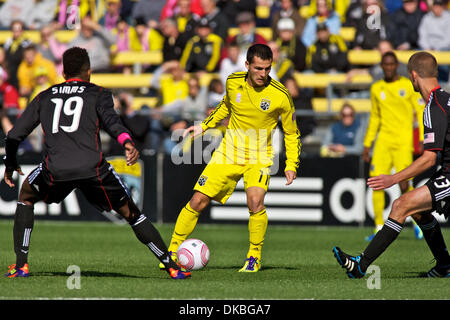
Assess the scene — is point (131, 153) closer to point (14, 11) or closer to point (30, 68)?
point (30, 68)

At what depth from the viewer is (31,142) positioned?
17391mm

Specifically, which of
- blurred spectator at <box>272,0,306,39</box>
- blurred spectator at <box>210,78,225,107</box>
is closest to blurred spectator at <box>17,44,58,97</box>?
blurred spectator at <box>210,78,225,107</box>

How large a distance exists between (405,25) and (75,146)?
12352mm

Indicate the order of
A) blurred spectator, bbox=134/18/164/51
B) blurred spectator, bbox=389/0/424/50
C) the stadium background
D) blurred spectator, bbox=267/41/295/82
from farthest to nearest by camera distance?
blurred spectator, bbox=134/18/164/51
blurred spectator, bbox=389/0/424/50
blurred spectator, bbox=267/41/295/82
the stadium background

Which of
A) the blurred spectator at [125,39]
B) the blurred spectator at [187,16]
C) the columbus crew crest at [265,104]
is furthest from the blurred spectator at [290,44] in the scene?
the columbus crew crest at [265,104]

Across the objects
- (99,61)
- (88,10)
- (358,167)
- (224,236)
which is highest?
(88,10)

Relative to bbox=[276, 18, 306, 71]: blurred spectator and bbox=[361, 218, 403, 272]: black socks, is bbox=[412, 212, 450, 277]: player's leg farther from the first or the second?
bbox=[276, 18, 306, 71]: blurred spectator

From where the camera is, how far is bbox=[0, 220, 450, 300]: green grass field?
7.17m

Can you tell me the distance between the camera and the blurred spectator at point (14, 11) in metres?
22.0

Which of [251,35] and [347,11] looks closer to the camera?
[251,35]

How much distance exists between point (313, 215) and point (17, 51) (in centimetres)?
851

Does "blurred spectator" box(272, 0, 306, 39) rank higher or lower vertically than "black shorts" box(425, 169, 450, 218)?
higher

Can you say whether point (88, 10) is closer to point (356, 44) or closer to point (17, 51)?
point (17, 51)
